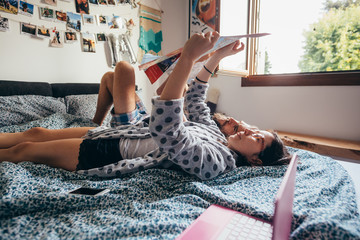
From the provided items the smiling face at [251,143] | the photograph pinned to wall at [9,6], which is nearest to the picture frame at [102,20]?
the photograph pinned to wall at [9,6]

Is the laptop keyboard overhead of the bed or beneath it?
beneath

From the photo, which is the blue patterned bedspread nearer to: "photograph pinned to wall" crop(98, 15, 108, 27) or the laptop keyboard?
the laptop keyboard

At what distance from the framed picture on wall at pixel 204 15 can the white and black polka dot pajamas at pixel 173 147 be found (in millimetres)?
1983

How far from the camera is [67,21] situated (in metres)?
1.97

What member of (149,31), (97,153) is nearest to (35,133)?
(97,153)

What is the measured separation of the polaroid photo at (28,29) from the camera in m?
1.74

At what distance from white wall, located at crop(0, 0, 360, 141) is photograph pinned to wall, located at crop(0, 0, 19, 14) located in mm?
102

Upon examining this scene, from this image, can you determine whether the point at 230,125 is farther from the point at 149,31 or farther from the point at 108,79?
the point at 149,31

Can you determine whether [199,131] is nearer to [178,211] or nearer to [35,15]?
[178,211]

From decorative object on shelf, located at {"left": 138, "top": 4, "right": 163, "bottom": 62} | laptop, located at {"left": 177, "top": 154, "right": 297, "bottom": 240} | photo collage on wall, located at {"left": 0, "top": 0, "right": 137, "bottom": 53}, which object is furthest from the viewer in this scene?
decorative object on shelf, located at {"left": 138, "top": 4, "right": 163, "bottom": 62}

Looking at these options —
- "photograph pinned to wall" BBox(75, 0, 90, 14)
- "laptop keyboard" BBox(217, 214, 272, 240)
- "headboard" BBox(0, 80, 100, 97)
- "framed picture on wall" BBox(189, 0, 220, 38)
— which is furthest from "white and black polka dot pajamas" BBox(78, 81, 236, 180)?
"framed picture on wall" BBox(189, 0, 220, 38)

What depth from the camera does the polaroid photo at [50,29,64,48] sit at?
6.25 ft

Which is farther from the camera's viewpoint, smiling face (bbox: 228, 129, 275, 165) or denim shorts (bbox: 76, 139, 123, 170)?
smiling face (bbox: 228, 129, 275, 165)

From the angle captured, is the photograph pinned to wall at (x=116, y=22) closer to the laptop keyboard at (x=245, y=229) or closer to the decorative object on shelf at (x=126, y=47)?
the decorative object on shelf at (x=126, y=47)
